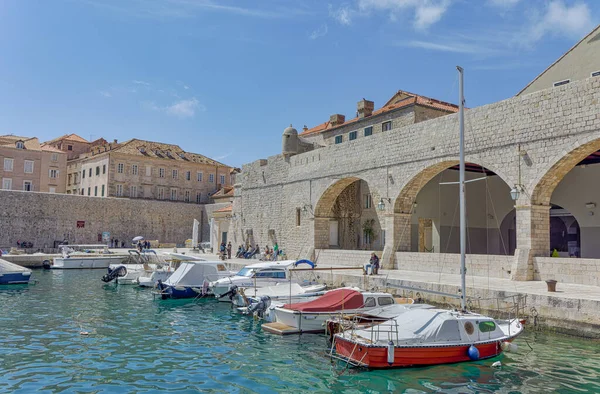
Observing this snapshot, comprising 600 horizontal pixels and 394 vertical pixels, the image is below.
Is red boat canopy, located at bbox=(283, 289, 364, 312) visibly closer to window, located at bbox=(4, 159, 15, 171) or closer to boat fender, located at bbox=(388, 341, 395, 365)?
boat fender, located at bbox=(388, 341, 395, 365)

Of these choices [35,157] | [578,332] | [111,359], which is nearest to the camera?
[111,359]

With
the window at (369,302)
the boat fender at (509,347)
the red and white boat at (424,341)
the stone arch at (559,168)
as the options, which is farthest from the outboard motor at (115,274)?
the boat fender at (509,347)

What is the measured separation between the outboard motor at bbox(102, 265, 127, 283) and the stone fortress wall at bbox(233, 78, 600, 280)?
892 cm

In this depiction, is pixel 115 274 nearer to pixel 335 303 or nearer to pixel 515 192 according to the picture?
pixel 335 303

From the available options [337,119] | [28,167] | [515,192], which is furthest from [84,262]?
[28,167]

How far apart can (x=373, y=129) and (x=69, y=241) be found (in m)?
28.3

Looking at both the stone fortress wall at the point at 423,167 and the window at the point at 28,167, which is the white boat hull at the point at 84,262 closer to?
the stone fortress wall at the point at 423,167

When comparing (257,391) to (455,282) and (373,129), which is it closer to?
(455,282)

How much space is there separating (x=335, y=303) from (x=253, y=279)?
5.83 metres

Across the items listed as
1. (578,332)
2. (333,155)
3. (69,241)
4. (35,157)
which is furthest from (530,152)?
(35,157)

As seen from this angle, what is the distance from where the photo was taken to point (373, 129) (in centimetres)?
2975

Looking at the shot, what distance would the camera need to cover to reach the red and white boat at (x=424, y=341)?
9.34 meters

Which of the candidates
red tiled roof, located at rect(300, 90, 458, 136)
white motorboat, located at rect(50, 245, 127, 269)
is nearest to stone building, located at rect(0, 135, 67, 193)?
white motorboat, located at rect(50, 245, 127, 269)

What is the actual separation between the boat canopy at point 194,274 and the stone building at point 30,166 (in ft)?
135
